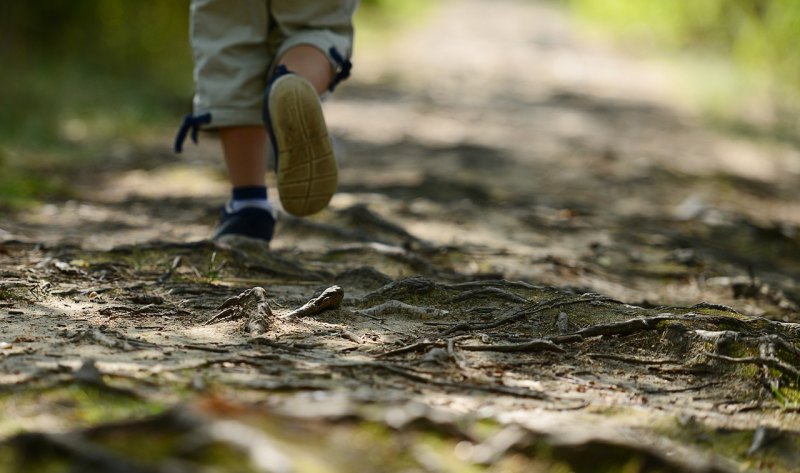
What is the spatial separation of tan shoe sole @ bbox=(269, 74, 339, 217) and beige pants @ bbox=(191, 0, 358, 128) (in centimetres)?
34

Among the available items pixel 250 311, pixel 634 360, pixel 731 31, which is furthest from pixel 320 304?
pixel 731 31

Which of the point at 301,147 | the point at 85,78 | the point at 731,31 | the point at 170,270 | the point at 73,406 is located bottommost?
the point at 731,31

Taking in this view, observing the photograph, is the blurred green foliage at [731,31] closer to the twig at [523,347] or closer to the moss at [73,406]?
the twig at [523,347]

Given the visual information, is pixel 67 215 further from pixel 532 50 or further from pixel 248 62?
pixel 532 50

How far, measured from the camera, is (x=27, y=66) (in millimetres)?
6871

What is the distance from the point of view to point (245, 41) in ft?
9.32

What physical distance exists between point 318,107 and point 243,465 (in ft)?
4.67

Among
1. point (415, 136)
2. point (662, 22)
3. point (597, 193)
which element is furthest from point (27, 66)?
point (662, 22)

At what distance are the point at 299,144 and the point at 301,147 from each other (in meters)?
0.01

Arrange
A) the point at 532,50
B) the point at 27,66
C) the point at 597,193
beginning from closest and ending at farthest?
the point at 597,193
the point at 27,66
the point at 532,50

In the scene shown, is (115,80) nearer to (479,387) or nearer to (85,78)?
(85,78)

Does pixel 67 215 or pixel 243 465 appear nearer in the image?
pixel 243 465

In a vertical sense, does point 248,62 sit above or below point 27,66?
above

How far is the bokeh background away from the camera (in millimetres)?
5031
